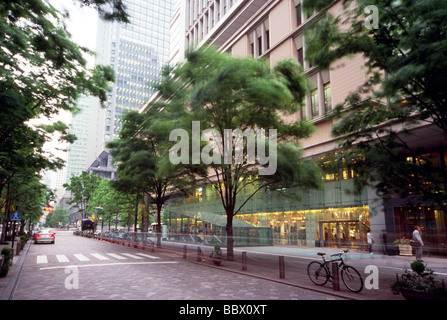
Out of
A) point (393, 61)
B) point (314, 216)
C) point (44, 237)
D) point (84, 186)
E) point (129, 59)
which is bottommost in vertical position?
point (44, 237)

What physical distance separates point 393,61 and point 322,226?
21321 millimetres

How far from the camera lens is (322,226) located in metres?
26.1

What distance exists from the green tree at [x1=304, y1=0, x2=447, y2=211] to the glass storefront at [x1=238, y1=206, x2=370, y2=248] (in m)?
16.2

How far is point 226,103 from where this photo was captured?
14062 millimetres

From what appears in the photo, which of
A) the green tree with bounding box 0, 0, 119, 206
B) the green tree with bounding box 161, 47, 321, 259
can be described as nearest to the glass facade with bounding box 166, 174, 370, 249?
the green tree with bounding box 161, 47, 321, 259

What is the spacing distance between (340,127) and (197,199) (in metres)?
38.0

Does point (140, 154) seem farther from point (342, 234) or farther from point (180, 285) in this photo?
point (342, 234)

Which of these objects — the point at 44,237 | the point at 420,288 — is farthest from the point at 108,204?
the point at 420,288

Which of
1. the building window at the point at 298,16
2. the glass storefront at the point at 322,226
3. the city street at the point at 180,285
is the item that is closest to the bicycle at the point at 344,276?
the city street at the point at 180,285

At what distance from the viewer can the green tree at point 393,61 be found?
5.95 meters

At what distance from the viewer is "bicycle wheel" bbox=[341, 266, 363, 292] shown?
28.2ft

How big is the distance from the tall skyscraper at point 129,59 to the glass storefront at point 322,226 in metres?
100
